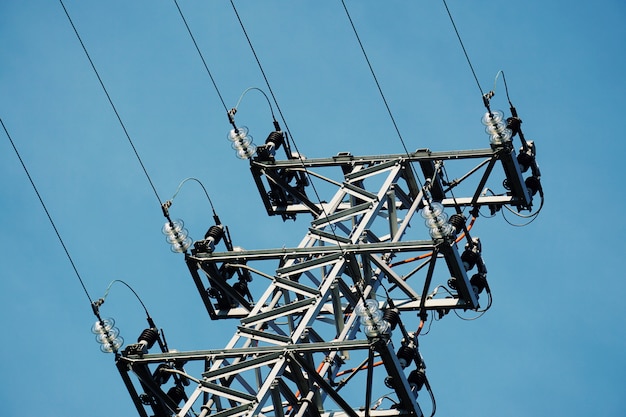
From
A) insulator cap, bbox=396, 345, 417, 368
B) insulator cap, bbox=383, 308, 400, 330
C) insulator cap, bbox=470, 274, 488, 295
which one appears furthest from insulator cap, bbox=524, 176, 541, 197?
insulator cap, bbox=383, 308, 400, 330

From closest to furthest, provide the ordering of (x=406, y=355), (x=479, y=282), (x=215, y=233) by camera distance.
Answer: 1. (x=406, y=355)
2. (x=479, y=282)
3. (x=215, y=233)

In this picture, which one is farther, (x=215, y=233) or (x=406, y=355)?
(x=215, y=233)

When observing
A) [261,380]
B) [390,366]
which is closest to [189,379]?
[261,380]

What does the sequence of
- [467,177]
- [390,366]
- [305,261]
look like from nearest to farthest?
[390,366] < [305,261] < [467,177]

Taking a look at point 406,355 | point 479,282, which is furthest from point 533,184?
point 406,355

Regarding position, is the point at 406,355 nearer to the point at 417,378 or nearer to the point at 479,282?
the point at 417,378

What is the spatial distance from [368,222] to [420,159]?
2.55 m

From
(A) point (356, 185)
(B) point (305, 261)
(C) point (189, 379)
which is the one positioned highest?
(A) point (356, 185)

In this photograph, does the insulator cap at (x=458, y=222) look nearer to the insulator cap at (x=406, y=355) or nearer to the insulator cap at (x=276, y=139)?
the insulator cap at (x=406, y=355)

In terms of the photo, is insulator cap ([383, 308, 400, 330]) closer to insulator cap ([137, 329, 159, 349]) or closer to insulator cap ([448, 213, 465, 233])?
insulator cap ([448, 213, 465, 233])

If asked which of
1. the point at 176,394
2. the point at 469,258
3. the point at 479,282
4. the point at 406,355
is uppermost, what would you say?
the point at 469,258

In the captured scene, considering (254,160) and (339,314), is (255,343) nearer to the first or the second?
(339,314)

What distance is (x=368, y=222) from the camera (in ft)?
126

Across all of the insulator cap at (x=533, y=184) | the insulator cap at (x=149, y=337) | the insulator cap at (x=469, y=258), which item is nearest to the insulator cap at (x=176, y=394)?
the insulator cap at (x=149, y=337)
